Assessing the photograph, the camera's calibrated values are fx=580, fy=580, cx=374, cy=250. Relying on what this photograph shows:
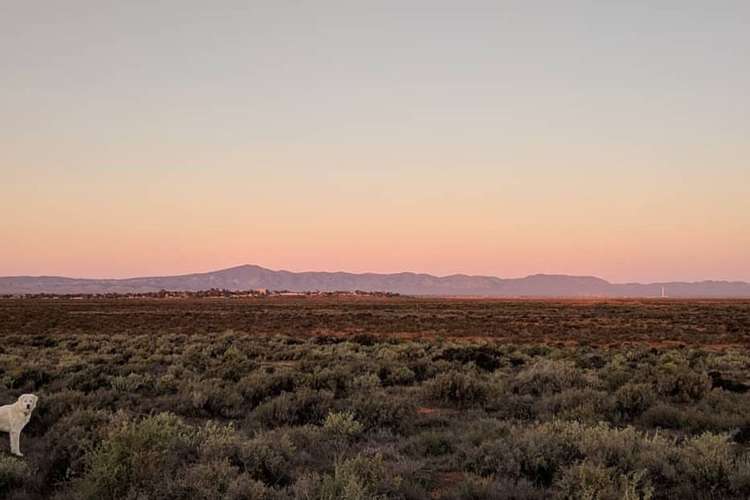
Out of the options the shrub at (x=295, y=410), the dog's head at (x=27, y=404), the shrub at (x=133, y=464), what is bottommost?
the shrub at (x=295, y=410)

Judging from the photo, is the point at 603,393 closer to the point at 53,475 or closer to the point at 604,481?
the point at 604,481

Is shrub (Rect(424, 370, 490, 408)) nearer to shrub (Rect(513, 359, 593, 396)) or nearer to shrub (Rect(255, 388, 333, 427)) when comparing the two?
shrub (Rect(513, 359, 593, 396))

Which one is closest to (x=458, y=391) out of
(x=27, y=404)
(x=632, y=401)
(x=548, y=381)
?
(x=548, y=381)

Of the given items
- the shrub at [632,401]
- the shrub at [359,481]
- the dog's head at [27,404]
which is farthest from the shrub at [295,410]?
the shrub at [632,401]

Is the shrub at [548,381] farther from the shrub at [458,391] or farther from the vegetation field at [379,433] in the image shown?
the shrub at [458,391]

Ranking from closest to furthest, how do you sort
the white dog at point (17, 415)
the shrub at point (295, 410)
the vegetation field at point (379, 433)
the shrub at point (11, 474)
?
the vegetation field at point (379, 433) < the shrub at point (11, 474) < the white dog at point (17, 415) < the shrub at point (295, 410)

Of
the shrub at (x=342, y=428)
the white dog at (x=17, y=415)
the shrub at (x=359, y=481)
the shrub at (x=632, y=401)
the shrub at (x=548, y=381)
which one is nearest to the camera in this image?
the shrub at (x=359, y=481)

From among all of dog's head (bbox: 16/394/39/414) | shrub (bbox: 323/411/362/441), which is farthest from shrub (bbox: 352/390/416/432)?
dog's head (bbox: 16/394/39/414)

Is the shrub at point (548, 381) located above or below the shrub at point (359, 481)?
below

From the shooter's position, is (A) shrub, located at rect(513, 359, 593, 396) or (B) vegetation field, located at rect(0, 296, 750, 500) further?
(A) shrub, located at rect(513, 359, 593, 396)

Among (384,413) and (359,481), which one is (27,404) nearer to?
(359,481)

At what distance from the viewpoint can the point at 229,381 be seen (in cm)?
1352

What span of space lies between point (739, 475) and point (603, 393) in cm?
472

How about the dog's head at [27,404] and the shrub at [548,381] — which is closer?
the dog's head at [27,404]
